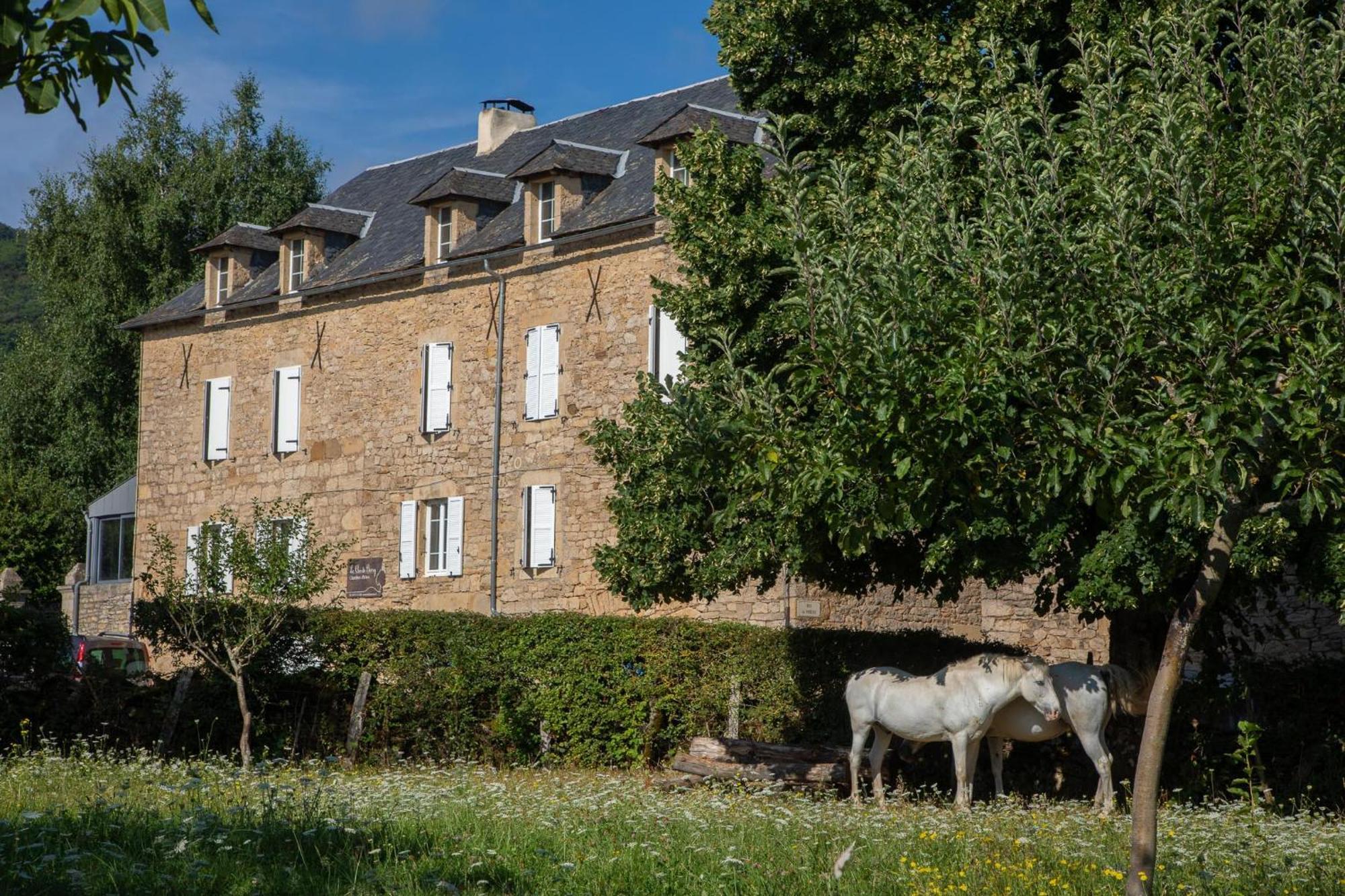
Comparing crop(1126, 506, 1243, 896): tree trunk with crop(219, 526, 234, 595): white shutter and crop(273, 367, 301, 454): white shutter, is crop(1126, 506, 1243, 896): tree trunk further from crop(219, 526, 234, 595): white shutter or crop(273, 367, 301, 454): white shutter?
crop(273, 367, 301, 454): white shutter

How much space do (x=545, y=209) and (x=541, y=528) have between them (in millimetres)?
5699

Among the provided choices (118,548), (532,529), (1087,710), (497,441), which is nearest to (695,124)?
(497,441)

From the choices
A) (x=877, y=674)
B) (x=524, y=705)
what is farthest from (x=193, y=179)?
(x=877, y=674)

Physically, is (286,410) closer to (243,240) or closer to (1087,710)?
(243,240)

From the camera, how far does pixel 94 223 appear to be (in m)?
42.0

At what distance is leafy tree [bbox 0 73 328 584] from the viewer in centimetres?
4150

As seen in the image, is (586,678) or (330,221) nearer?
(586,678)

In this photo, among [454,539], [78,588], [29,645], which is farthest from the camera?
[78,588]

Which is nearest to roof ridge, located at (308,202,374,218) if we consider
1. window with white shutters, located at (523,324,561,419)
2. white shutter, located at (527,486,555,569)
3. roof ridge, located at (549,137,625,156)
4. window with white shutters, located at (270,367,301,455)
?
window with white shutters, located at (270,367,301,455)

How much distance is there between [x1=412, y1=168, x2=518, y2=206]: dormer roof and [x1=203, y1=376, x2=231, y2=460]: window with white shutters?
21.9ft

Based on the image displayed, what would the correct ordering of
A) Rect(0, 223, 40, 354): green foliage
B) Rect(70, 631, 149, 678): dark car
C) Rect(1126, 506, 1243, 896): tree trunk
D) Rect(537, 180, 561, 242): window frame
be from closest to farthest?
1. Rect(1126, 506, 1243, 896): tree trunk
2. Rect(70, 631, 149, 678): dark car
3. Rect(537, 180, 561, 242): window frame
4. Rect(0, 223, 40, 354): green foliage

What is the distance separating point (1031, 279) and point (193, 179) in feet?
125

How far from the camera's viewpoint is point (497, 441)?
27.2 meters

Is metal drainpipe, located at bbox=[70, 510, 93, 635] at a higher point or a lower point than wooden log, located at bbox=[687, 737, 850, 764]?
higher
